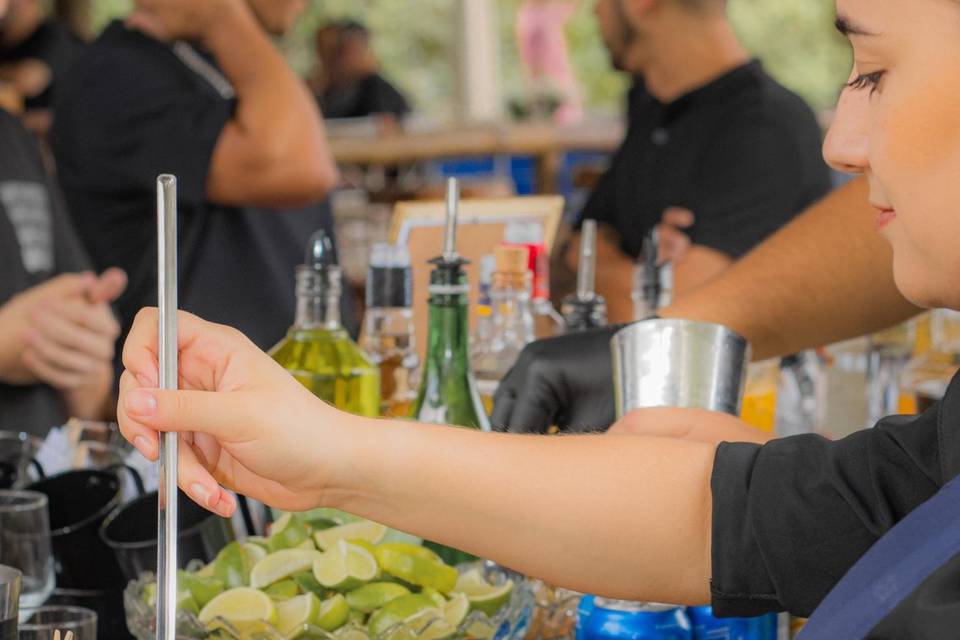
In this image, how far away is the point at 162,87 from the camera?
2.42 metres

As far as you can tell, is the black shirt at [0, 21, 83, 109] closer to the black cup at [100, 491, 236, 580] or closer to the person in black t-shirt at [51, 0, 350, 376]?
Result: the person in black t-shirt at [51, 0, 350, 376]

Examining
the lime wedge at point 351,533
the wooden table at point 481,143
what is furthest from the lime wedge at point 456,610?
the wooden table at point 481,143

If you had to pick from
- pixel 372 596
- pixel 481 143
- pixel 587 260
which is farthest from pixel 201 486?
pixel 481 143

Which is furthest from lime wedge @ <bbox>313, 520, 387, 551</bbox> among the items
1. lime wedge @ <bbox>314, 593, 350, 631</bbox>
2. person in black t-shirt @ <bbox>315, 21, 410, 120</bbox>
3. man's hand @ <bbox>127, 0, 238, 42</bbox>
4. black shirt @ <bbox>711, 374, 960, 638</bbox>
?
person in black t-shirt @ <bbox>315, 21, 410, 120</bbox>

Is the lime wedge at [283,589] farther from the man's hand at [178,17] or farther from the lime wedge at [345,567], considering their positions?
the man's hand at [178,17]

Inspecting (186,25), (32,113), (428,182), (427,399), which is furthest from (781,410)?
(428,182)

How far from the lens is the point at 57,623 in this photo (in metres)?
0.95

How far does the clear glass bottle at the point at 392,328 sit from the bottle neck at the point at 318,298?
0.06 metres

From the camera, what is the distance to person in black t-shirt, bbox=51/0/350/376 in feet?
7.86

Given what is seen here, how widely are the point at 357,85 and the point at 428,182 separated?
1.49m

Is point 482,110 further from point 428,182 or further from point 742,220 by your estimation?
point 742,220

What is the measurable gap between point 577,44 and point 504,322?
9.33 meters

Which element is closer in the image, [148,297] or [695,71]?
[148,297]

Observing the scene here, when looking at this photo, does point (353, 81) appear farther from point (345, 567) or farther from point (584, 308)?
point (345, 567)
